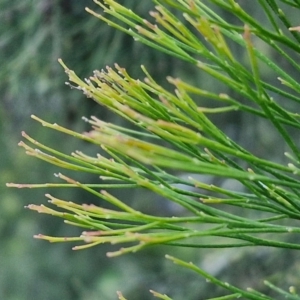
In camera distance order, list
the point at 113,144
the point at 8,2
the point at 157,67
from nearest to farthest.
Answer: the point at 113,144 < the point at 8,2 < the point at 157,67

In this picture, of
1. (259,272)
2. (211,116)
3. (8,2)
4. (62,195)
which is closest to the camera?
(8,2)

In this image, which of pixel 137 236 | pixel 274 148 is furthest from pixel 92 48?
pixel 137 236

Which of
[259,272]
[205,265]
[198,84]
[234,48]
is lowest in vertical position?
[205,265]

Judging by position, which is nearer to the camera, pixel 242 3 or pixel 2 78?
pixel 2 78

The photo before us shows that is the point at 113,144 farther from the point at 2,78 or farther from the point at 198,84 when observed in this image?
the point at 198,84

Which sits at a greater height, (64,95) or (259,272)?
(64,95)

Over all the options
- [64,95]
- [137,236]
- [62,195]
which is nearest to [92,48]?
[64,95]

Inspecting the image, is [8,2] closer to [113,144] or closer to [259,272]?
[259,272]

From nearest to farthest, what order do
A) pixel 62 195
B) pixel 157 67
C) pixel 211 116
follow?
1. pixel 157 67
2. pixel 211 116
3. pixel 62 195

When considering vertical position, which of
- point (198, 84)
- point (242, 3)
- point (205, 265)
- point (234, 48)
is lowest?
point (205, 265)
